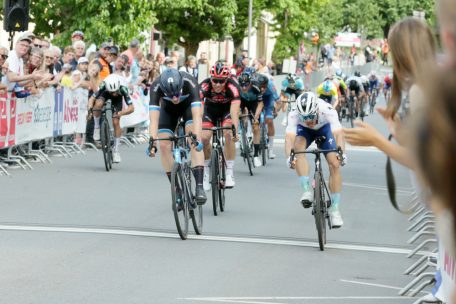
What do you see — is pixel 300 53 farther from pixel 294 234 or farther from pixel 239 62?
pixel 294 234

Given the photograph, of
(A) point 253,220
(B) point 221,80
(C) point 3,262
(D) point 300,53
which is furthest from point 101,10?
(D) point 300,53

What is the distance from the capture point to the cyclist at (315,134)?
37.8 ft

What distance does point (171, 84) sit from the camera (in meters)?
11.4

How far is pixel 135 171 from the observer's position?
18719 millimetres

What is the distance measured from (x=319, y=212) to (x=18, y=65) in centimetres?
774

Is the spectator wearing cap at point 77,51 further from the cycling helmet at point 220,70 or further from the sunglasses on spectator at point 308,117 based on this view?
the sunglasses on spectator at point 308,117

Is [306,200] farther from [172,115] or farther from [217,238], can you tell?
[172,115]

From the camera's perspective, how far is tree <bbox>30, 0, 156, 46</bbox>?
2850 centimetres

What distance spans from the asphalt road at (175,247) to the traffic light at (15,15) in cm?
307

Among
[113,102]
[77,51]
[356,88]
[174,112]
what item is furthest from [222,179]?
[356,88]

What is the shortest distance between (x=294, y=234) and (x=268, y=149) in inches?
416

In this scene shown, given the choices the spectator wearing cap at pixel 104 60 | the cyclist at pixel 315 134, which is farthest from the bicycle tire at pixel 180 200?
the spectator wearing cap at pixel 104 60

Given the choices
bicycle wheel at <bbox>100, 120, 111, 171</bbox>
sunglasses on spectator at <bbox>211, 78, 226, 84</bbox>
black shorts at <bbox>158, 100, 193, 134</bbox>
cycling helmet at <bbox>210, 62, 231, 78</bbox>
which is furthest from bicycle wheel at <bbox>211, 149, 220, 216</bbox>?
bicycle wheel at <bbox>100, 120, 111, 171</bbox>

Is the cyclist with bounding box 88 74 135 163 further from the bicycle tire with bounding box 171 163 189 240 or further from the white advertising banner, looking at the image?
the bicycle tire with bounding box 171 163 189 240
